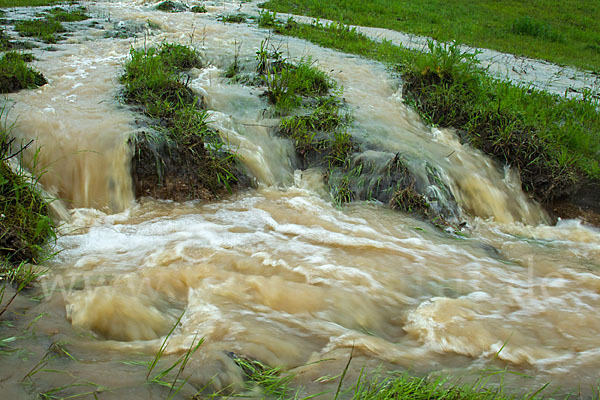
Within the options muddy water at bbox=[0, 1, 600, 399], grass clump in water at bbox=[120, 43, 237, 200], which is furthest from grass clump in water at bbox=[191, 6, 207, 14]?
grass clump in water at bbox=[120, 43, 237, 200]

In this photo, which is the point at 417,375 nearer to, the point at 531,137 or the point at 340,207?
the point at 340,207

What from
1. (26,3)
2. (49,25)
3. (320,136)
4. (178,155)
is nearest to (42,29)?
(49,25)

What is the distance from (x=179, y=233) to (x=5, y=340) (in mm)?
2200

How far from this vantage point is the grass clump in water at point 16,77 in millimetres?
6354

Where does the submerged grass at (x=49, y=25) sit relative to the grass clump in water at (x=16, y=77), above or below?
above

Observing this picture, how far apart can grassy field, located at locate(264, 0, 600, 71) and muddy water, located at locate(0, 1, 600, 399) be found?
987 centimetres

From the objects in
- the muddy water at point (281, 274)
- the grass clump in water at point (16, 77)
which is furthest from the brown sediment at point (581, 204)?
the grass clump in water at point (16, 77)

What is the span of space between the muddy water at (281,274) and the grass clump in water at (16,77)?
0.22m

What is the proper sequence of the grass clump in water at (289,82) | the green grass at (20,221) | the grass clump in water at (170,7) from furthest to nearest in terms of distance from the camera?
the grass clump in water at (170,7), the grass clump in water at (289,82), the green grass at (20,221)

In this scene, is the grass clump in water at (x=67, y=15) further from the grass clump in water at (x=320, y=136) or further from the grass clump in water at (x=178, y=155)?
→ the grass clump in water at (x=320, y=136)

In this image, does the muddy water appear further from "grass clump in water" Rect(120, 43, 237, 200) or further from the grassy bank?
the grassy bank

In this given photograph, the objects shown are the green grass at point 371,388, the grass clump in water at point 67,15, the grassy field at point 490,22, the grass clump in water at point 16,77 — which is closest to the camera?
the green grass at point 371,388

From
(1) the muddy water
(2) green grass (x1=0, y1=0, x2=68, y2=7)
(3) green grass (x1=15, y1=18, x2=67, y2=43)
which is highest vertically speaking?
(2) green grass (x1=0, y1=0, x2=68, y2=7)

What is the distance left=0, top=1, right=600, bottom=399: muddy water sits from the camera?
2.54m
